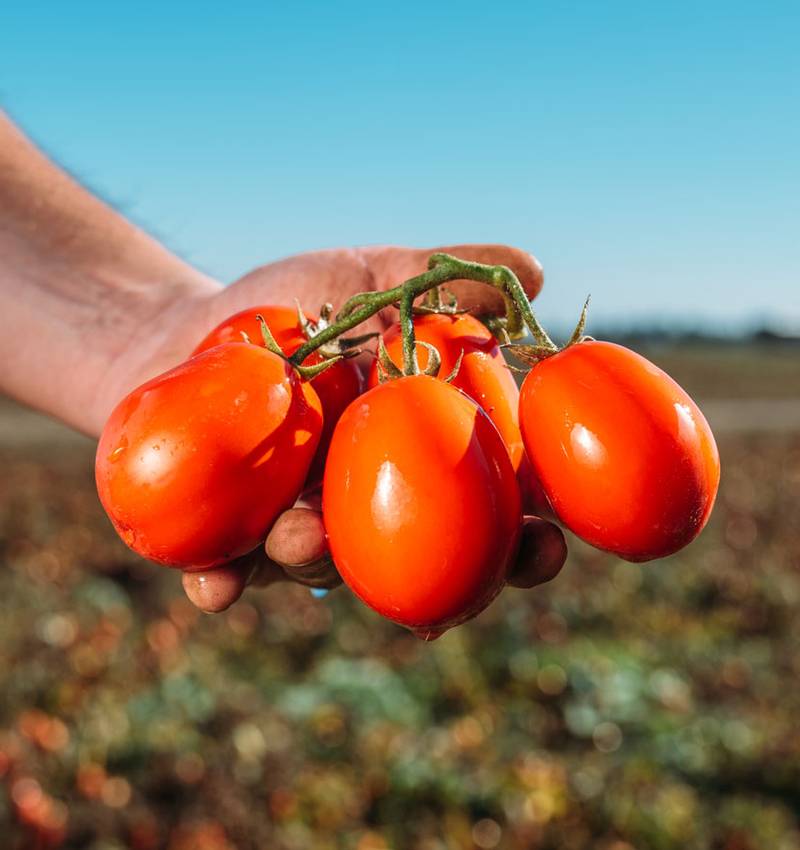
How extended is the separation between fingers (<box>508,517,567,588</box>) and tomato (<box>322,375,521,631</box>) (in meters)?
0.17

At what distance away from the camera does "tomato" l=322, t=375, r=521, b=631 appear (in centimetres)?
156

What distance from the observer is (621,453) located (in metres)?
1.62

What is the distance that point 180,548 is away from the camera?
1.70 m

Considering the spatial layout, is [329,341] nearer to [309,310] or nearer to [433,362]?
[433,362]

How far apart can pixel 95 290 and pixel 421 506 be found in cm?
193

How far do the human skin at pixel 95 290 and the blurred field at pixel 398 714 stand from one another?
186cm

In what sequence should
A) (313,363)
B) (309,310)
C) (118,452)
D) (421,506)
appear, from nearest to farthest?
(421,506), (118,452), (313,363), (309,310)

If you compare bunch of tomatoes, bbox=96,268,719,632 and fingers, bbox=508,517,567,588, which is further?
fingers, bbox=508,517,567,588

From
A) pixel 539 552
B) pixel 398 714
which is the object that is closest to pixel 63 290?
pixel 539 552

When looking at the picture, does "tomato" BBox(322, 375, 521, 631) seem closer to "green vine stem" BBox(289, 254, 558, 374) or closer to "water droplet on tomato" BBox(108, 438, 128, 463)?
"green vine stem" BBox(289, 254, 558, 374)

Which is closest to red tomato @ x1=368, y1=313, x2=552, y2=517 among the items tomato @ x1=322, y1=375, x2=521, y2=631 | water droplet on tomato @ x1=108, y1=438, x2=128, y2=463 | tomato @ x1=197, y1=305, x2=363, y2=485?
tomato @ x1=197, y1=305, x2=363, y2=485

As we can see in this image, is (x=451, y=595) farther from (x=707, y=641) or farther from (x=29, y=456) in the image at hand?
(x=29, y=456)

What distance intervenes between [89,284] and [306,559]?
1.70 metres

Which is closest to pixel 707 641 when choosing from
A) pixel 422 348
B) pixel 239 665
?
pixel 239 665
